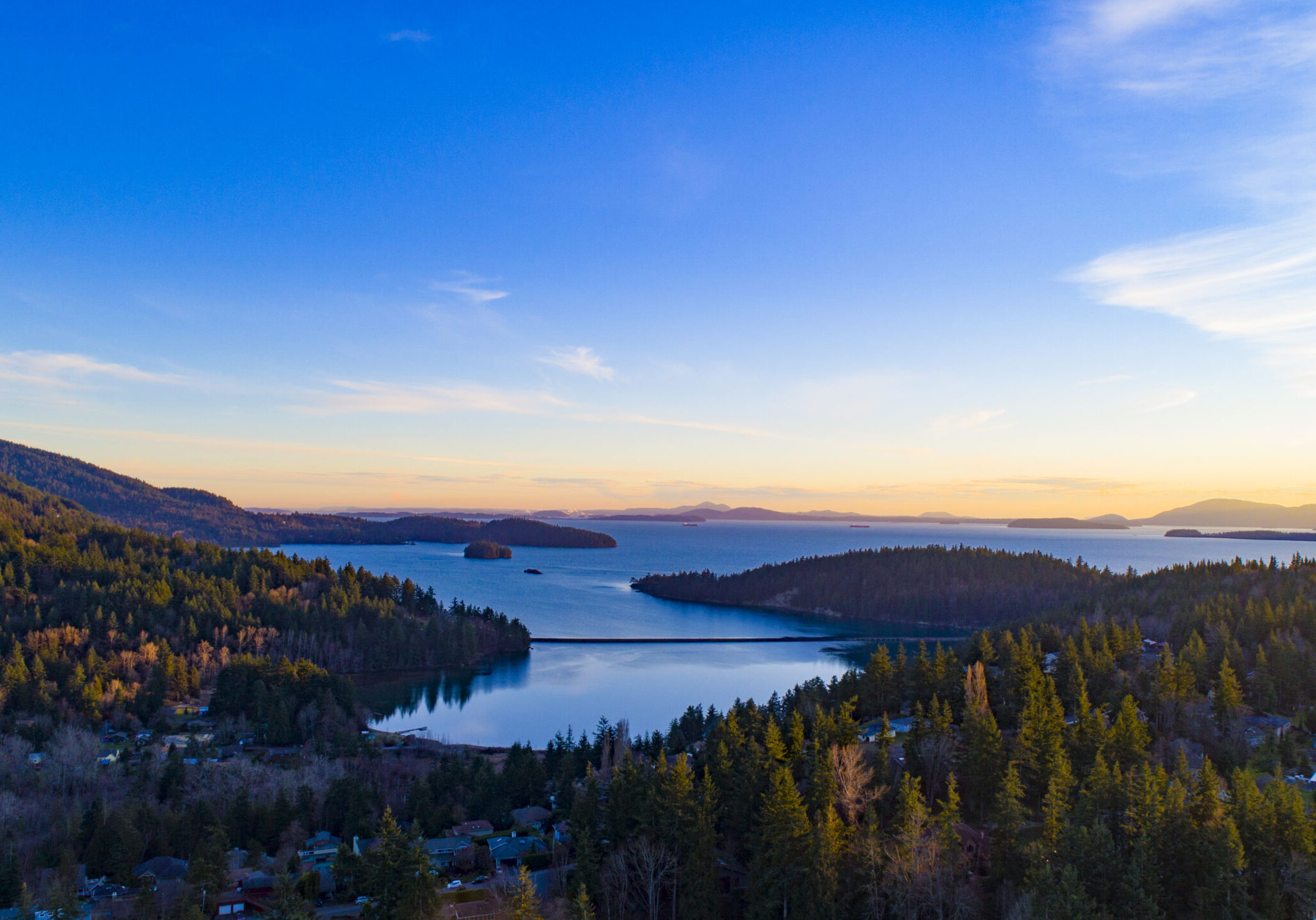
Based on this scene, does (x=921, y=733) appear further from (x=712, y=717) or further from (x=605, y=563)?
(x=605, y=563)

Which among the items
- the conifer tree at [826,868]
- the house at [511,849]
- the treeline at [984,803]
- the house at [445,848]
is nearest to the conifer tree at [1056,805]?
the treeline at [984,803]

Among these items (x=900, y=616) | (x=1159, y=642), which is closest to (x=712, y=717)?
(x=1159, y=642)

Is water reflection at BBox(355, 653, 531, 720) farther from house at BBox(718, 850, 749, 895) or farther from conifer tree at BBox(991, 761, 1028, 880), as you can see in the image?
conifer tree at BBox(991, 761, 1028, 880)

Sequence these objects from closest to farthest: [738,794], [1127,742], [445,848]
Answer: [738,794], [1127,742], [445,848]

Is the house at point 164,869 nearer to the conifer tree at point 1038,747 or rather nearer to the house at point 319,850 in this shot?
the house at point 319,850

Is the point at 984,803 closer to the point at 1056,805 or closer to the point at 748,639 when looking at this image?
the point at 1056,805

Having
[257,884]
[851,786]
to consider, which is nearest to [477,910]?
[257,884]
